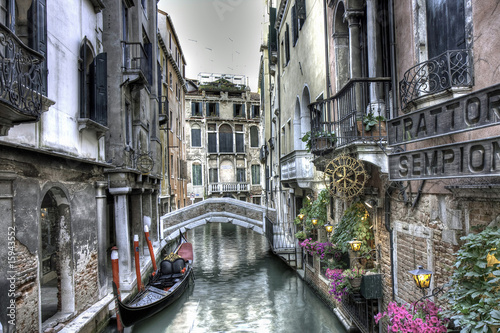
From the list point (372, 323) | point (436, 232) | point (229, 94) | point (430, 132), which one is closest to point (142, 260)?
point (372, 323)

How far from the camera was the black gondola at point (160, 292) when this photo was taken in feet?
28.0

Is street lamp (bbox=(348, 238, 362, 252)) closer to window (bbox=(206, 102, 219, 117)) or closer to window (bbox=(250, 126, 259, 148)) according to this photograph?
window (bbox=(206, 102, 219, 117))

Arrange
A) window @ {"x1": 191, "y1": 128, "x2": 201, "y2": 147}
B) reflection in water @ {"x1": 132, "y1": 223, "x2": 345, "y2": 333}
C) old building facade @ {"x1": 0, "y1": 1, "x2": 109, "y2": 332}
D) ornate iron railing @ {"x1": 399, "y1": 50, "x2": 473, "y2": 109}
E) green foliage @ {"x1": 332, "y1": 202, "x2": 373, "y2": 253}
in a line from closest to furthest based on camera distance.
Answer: ornate iron railing @ {"x1": 399, "y1": 50, "x2": 473, "y2": 109} < old building facade @ {"x1": 0, "y1": 1, "x2": 109, "y2": 332} < green foliage @ {"x1": 332, "y1": 202, "x2": 373, "y2": 253} < reflection in water @ {"x1": 132, "y1": 223, "x2": 345, "y2": 333} < window @ {"x1": 191, "y1": 128, "x2": 201, "y2": 147}

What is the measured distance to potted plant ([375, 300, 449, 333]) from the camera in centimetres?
420

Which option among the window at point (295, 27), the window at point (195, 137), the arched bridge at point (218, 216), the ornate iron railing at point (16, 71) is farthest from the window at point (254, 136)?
the ornate iron railing at point (16, 71)

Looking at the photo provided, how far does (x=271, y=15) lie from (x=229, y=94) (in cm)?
1792

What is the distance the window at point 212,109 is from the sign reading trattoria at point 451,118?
30237 mm

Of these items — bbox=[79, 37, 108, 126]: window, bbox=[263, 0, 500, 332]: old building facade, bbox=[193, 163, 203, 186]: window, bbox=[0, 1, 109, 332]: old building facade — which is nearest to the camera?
bbox=[263, 0, 500, 332]: old building facade

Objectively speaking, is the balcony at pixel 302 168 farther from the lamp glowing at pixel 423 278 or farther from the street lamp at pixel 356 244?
the lamp glowing at pixel 423 278

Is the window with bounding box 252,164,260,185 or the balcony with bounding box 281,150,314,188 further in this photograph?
the window with bounding box 252,164,260,185

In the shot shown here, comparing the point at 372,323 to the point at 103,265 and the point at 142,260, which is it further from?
the point at 142,260

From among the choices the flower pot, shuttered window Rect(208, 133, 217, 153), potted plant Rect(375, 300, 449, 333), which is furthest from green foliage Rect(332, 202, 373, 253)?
shuttered window Rect(208, 133, 217, 153)

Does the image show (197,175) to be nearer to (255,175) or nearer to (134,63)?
(255,175)

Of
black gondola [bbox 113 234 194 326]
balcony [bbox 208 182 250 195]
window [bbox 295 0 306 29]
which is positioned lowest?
black gondola [bbox 113 234 194 326]
